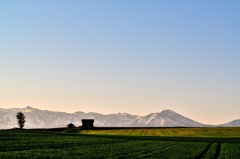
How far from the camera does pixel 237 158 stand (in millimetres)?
46281

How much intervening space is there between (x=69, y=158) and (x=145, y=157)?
9.36 m

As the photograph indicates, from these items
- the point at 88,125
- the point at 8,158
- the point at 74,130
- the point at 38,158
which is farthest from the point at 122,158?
the point at 88,125

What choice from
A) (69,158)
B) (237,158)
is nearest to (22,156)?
(69,158)

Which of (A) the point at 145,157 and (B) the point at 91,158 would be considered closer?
(B) the point at 91,158

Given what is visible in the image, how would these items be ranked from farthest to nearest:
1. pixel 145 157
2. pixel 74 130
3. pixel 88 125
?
pixel 88 125, pixel 74 130, pixel 145 157

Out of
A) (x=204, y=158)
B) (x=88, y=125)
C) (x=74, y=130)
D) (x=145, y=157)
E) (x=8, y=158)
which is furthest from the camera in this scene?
(x=88, y=125)

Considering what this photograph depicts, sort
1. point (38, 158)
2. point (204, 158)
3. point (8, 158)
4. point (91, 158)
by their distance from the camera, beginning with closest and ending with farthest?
point (8, 158) → point (38, 158) → point (91, 158) → point (204, 158)

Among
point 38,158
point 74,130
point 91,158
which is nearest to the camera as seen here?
point 38,158

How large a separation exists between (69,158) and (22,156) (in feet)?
13.3

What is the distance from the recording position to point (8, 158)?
102 feet

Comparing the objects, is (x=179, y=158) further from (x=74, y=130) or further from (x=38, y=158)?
(x=74, y=130)

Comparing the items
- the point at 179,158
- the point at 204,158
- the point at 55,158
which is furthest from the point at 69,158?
the point at 204,158

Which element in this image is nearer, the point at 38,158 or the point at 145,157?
the point at 38,158

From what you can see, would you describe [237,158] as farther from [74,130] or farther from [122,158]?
[74,130]
